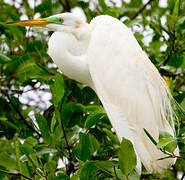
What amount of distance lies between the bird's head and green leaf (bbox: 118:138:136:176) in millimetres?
904

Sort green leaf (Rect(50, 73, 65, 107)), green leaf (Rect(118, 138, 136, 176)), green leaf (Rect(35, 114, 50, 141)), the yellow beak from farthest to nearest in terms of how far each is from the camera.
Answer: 1. the yellow beak
2. green leaf (Rect(35, 114, 50, 141))
3. green leaf (Rect(50, 73, 65, 107))
4. green leaf (Rect(118, 138, 136, 176))

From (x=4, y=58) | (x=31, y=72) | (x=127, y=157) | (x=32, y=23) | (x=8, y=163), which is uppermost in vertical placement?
(x=32, y=23)

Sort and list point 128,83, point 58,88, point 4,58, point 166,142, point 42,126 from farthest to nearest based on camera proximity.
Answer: point 128,83 < point 4,58 < point 42,126 < point 58,88 < point 166,142

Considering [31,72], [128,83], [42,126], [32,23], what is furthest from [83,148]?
[32,23]

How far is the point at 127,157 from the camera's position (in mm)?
1321

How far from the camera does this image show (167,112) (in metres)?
2.02

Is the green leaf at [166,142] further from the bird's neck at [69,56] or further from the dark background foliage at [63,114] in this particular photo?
the bird's neck at [69,56]

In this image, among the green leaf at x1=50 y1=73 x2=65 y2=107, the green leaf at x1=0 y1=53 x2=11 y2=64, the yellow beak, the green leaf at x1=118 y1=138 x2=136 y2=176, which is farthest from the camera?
the yellow beak

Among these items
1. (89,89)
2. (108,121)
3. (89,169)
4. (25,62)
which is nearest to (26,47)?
(25,62)

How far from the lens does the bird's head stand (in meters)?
2.01

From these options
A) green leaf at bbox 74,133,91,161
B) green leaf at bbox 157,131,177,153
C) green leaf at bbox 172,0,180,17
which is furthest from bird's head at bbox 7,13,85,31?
green leaf at bbox 157,131,177,153

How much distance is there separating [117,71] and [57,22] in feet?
1.23

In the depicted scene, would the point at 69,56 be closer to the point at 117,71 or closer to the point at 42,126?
the point at 117,71

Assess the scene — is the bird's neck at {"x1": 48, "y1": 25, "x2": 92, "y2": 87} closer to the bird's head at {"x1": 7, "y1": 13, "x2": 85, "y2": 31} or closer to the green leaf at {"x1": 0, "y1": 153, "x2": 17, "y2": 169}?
the bird's head at {"x1": 7, "y1": 13, "x2": 85, "y2": 31}
